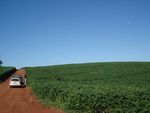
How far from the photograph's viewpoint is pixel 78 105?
18188mm

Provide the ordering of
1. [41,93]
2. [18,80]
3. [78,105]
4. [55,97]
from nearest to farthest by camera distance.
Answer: [78,105] → [55,97] → [41,93] → [18,80]

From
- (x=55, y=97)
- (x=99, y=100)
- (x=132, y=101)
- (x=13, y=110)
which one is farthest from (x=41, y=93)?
(x=132, y=101)

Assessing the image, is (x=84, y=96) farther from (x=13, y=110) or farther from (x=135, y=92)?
(x=13, y=110)

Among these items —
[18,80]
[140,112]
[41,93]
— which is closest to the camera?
[140,112]

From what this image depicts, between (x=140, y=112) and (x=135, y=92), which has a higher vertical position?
(x=135, y=92)

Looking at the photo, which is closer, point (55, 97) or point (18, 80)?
Answer: point (55, 97)

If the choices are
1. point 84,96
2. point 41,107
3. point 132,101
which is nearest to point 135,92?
point 132,101

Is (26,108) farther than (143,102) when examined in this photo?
Yes

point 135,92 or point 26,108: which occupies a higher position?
point 135,92

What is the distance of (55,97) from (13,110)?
3.92 meters

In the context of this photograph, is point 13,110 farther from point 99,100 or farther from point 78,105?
point 99,100

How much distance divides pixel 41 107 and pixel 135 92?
853 centimetres

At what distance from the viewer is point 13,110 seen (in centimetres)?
2050

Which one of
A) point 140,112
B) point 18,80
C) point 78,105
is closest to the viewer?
point 140,112
